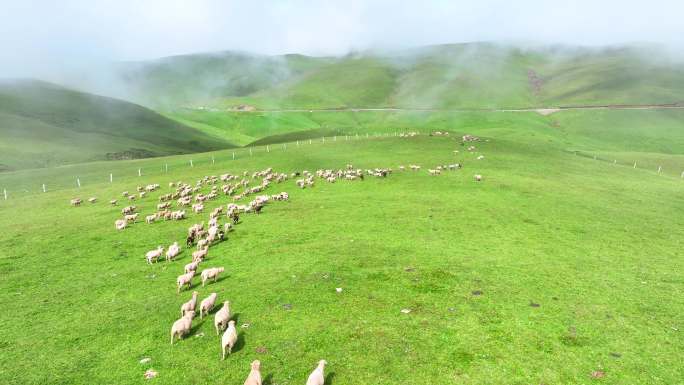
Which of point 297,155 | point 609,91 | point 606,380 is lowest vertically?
point 606,380

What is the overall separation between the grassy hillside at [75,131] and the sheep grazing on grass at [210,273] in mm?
79660

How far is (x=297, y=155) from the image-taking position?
62.7 meters

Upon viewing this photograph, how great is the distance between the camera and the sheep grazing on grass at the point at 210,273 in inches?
781

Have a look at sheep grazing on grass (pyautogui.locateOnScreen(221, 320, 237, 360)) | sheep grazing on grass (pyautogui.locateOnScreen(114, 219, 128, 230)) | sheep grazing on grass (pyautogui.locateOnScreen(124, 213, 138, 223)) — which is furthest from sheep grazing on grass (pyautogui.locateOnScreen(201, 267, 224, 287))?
sheep grazing on grass (pyautogui.locateOnScreen(124, 213, 138, 223))

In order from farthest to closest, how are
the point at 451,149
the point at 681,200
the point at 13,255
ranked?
the point at 451,149, the point at 681,200, the point at 13,255

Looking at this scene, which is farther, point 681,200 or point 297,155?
point 297,155

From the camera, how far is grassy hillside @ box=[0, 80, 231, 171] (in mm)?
86438

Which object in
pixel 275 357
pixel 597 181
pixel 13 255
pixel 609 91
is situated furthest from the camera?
pixel 609 91

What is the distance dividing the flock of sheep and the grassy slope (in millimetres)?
739

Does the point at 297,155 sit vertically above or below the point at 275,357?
above

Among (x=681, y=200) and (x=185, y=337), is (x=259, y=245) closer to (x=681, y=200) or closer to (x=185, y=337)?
(x=185, y=337)

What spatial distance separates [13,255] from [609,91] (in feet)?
740

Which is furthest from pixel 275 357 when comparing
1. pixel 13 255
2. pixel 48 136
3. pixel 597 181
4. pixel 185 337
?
pixel 48 136

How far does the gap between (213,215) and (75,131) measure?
107m
